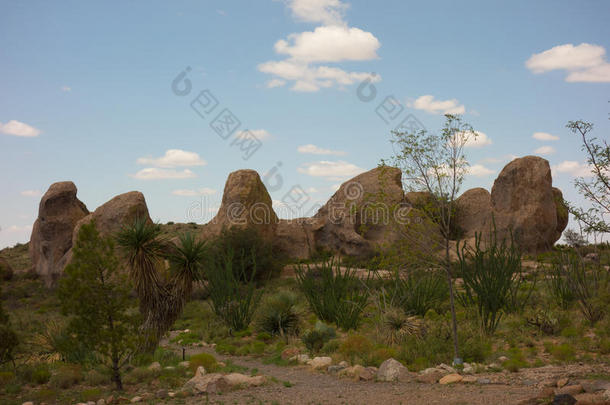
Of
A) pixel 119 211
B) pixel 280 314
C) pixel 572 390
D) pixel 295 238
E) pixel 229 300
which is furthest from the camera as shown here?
pixel 295 238

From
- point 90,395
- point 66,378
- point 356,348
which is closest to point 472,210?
point 356,348

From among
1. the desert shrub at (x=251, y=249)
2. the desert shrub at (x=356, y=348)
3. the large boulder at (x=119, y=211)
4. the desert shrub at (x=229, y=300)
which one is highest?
the large boulder at (x=119, y=211)

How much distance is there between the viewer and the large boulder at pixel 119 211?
2964cm

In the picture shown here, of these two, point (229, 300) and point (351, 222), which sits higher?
point (351, 222)

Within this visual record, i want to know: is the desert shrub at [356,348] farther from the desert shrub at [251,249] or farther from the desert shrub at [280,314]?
the desert shrub at [251,249]

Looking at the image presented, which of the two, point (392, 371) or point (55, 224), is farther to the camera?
point (55, 224)

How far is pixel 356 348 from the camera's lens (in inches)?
472

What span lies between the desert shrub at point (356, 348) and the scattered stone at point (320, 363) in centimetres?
46

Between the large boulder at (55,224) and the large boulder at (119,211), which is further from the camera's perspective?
the large boulder at (55,224)

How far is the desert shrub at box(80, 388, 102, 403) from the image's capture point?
9.65 meters

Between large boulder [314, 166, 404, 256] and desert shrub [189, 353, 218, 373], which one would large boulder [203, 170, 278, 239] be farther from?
desert shrub [189, 353, 218, 373]

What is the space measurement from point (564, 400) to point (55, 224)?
33139 mm

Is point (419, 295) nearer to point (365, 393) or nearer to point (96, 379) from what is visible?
point (365, 393)

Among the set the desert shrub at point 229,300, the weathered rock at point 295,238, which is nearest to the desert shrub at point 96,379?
the desert shrub at point 229,300
